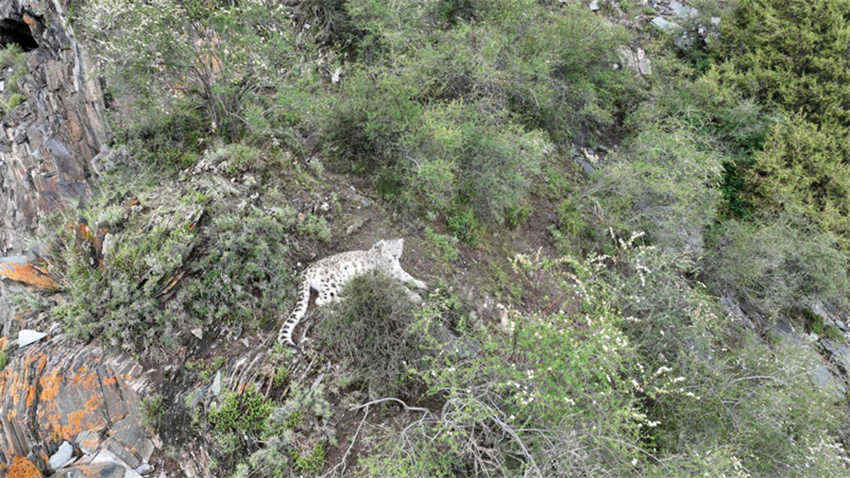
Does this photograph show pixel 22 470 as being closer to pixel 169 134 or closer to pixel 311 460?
pixel 311 460

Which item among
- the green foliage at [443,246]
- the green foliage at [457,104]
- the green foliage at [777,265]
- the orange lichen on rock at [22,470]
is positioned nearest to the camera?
the orange lichen on rock at [22,470]

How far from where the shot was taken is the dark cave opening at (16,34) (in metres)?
8.41

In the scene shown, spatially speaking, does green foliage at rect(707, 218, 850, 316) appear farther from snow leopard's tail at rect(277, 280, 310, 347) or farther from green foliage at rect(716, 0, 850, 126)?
snow leopard's tail at rect(277, 280, 310, 347)

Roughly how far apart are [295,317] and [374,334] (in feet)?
3.24

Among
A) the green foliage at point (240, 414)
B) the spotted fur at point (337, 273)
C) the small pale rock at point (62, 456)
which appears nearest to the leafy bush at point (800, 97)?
the spotted fur at point (337, 273)

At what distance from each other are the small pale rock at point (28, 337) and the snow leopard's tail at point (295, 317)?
265 centimetres

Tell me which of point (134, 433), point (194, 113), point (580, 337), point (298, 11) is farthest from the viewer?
point (298, 11)

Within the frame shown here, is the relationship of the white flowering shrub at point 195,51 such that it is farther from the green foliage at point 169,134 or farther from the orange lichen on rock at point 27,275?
the orange lichen on rock at point 27,275

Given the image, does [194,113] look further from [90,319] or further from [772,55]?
[772,55]

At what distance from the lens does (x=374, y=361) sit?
4102 mm

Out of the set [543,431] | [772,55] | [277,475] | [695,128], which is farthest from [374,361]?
[772,55]

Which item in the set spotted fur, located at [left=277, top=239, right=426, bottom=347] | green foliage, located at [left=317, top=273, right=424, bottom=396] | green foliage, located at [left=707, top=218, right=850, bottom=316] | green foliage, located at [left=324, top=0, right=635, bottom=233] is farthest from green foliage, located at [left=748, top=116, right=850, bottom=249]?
green foliage, located at [left=317, top=273, right=424, bottom=396]

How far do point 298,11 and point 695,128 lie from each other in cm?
894

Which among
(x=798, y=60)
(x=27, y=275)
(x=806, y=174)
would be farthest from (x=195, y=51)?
(x=798, y=60)
